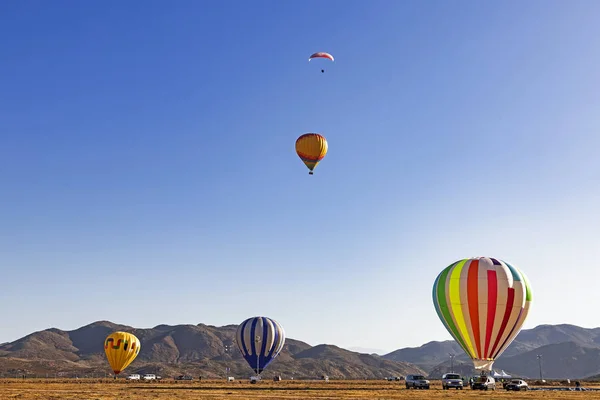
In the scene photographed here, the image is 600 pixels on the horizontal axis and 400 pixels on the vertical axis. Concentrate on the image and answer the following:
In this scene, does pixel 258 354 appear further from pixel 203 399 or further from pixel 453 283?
pixel 203 399

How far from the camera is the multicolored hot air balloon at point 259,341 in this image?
338ft

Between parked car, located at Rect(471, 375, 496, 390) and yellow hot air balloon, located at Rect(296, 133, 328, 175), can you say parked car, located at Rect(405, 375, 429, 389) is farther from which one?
yellow hot air balloon, located at Rect(296, 133, 328, 175)

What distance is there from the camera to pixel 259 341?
4040 inches

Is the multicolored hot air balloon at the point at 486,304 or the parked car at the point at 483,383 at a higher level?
the multicolored hot air balloon at the point at 486,304

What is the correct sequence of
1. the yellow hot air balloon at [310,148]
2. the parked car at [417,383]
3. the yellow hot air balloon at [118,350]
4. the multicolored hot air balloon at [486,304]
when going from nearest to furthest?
the multicolored hot air balloon at [486,304], the parked car at [417,383], the yellow hot air balloon at [310,148], the yellow hot air balloon at [118,350]

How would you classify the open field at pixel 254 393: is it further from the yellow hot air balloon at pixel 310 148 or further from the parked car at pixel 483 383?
the yellow hot air balloon at pixel 310 148

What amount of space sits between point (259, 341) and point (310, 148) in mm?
36919

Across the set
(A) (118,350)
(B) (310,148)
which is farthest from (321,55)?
(A) (118,350)

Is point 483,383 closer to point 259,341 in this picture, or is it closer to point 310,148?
point 310,148

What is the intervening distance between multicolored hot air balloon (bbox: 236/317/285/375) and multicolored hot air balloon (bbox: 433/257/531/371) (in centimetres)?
3863

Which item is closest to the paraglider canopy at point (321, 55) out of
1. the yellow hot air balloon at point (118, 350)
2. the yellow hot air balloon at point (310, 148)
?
the yellow hot air balloon at point (310, 148)

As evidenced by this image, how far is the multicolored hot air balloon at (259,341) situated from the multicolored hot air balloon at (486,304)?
38.6m

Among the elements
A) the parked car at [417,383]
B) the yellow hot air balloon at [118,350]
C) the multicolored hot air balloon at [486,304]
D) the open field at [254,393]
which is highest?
the multicolored hot air balloon at [486,304]

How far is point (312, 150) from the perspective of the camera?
8550cm
